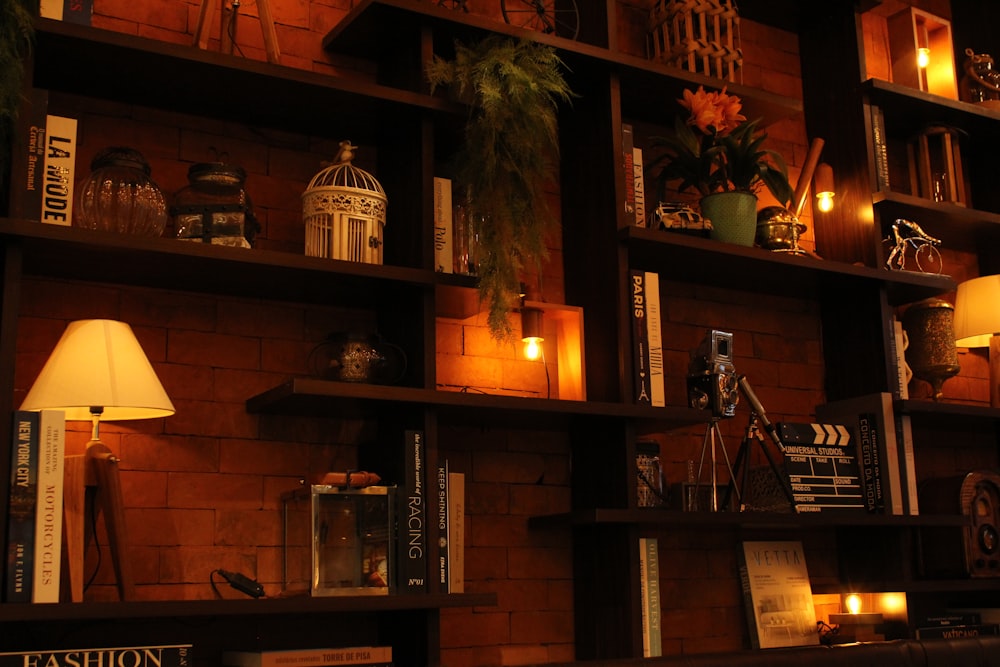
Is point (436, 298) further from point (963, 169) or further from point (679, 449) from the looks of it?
point (963, 169)

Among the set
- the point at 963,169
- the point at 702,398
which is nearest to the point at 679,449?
the point at 702,398

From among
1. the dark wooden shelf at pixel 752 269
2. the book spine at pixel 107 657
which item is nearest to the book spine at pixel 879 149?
the dark wooden shelf at pixel 752 269

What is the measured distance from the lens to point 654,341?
10.0 feet

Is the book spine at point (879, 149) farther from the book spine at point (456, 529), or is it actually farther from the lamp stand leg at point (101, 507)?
the lamp stand leg at point (101, 507)

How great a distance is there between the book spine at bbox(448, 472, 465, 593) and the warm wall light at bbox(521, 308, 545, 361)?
15.6 inches

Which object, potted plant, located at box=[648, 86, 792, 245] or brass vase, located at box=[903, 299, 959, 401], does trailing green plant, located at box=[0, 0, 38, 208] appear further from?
brass vase, located at box=[903, 299, 959, 401]

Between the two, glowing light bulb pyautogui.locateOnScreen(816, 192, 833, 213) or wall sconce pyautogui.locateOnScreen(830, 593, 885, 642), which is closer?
wall sconce pyautogui.locateOnScreen(830, 593, 885, 642)

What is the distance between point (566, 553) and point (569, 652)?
0.26m

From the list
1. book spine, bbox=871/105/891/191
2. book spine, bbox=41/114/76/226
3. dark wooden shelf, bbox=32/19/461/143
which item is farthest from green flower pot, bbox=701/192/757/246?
book spine, bbox=41/114/76/226

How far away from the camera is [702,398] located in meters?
3.19

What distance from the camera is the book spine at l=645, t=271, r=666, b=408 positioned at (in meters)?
3.03

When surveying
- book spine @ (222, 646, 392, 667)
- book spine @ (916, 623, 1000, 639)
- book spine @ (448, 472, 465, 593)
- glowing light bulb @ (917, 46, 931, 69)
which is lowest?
book spine @ (916, 623, 1000, 639)

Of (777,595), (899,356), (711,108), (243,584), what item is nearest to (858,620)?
(777,595)

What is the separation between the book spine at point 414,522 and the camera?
8.36 feet
